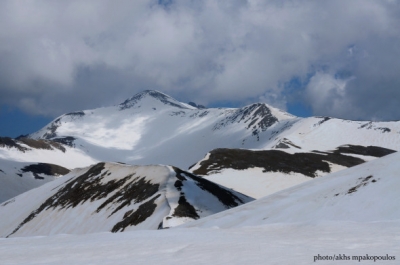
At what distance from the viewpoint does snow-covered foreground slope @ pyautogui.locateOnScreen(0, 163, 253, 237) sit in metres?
40.2

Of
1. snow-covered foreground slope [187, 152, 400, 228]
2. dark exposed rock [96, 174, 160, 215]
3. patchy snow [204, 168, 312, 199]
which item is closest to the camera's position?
snow-covered foreground slope [187, 152, 400, 228]

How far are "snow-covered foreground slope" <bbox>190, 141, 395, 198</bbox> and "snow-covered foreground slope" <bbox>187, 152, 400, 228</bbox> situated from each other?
4094 cm

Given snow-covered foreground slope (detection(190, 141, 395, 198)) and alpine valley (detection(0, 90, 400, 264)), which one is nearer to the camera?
alpine valley (detection(0, 90, 400, 264))

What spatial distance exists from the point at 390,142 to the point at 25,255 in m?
190

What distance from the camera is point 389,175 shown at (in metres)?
25.4

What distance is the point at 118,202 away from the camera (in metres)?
50.2

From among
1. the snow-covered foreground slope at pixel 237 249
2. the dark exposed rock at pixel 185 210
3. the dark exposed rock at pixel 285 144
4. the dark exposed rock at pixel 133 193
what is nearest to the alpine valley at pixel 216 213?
the snow-covered foreground slope at pixel 237 249

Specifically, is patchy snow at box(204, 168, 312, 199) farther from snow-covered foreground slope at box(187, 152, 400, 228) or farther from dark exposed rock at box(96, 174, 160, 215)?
snow-covered foreground slope at box(187, 152, 400, 228)

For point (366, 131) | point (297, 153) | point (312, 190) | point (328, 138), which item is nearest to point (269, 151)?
point (297, 153)

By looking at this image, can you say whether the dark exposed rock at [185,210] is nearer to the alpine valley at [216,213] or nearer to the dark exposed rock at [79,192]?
the alpine valley at [216,213]

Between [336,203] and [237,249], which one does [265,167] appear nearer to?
[336,203]

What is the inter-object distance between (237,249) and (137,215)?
32567 millimetres

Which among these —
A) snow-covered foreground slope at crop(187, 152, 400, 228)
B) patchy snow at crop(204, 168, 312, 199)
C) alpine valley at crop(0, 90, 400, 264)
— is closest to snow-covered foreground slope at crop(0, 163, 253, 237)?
alpine valley at crop(0, 90, 400, 264)

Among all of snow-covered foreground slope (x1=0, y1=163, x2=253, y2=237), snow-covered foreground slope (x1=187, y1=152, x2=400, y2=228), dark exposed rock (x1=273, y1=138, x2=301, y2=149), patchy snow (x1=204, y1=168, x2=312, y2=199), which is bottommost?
snow-covered foreground slope (x1=187, y1=152, x2=400, y2=228)
